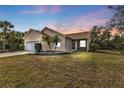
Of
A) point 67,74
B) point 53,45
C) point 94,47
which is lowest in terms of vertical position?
point 67,74

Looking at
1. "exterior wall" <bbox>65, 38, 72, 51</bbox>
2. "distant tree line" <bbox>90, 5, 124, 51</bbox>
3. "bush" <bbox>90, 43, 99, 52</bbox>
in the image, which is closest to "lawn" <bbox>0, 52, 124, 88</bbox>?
"distant tree line" <bbox>90, 5, 124, 51</bbox>

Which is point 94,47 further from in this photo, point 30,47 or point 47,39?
point 30,47

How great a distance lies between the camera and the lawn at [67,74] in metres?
3.45

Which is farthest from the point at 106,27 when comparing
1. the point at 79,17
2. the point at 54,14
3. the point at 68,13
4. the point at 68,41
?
the point at 68,41

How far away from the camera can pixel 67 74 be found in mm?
4016

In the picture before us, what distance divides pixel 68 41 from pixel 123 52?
414 cm

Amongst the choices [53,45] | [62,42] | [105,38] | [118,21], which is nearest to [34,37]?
[53,45]

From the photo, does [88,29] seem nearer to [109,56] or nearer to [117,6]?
[109,56]

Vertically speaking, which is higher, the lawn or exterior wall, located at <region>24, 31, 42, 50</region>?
exterior wall, located at <region>24, 31, 42, 50</region>

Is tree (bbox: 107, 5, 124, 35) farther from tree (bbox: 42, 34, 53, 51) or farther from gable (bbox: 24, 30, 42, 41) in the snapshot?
gable (bbox: 24, 30, 42, 41)

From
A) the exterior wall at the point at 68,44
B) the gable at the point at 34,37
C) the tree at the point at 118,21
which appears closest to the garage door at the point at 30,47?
the gable at the point at 34,37

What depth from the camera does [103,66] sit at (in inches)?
185

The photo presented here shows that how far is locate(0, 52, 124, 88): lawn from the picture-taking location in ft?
11.3

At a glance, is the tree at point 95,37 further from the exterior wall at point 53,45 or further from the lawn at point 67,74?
the exterior wall at point 53,45
